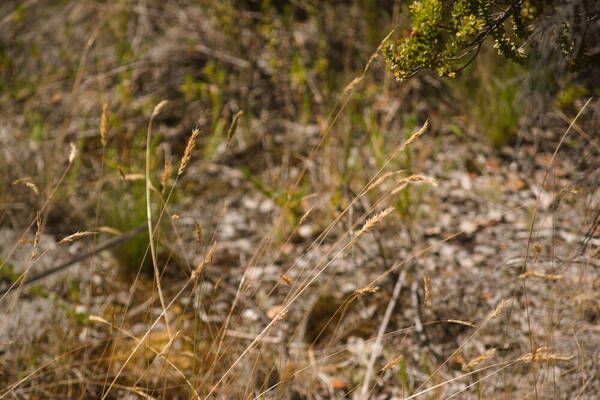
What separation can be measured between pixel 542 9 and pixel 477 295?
3.69 ft

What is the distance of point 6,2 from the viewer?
375cm

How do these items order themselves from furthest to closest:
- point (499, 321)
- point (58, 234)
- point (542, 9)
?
point (58, 234) → point (499, 321) → point (542, 9)

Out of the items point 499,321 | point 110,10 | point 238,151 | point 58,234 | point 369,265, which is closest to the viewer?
point 499,321

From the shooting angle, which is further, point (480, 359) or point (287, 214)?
point (287, 214)

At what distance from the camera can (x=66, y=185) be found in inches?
103

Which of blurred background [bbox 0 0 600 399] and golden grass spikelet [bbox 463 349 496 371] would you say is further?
blurred background [bbox 0 0 600 399]

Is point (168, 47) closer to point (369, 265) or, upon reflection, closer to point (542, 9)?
point (369, 265)

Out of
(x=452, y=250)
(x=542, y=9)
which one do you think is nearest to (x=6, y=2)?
(x=452, y=250)

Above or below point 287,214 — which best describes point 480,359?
above

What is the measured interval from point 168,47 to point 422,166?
1783 millimetres

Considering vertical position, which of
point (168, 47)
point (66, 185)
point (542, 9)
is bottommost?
point (66, 185)

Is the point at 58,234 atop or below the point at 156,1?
below

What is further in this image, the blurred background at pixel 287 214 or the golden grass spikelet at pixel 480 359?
the blurred background at pixel 287 214

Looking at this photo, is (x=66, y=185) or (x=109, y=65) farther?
(x=109, y=65)
